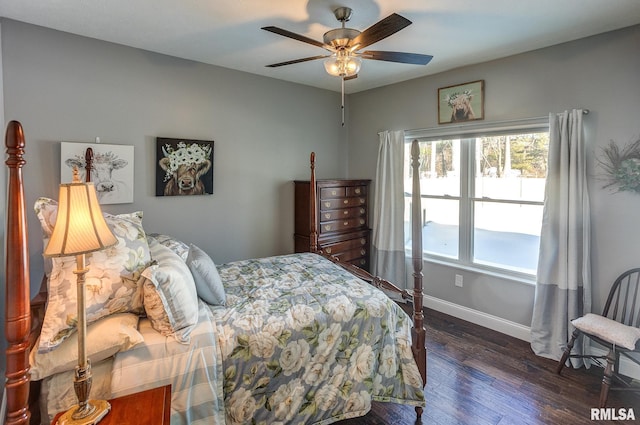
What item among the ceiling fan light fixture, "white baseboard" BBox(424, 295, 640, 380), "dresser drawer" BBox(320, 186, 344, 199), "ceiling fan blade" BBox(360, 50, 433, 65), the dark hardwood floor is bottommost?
the dark hardwood floor

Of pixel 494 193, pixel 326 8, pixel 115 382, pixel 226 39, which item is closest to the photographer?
pixel 115 382

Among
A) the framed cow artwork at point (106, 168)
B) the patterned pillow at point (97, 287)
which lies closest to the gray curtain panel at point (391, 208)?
the framed cow artwork at point (106, 168)

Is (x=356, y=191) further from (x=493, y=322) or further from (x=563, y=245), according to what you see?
(x=563, y=245)

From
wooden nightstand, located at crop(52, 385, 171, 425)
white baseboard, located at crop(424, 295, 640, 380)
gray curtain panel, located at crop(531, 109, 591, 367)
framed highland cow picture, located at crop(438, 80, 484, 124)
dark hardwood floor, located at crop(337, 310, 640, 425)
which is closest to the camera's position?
wooden nightstand, located at crop(52, 385, 171, 425)

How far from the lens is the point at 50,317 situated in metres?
1.45

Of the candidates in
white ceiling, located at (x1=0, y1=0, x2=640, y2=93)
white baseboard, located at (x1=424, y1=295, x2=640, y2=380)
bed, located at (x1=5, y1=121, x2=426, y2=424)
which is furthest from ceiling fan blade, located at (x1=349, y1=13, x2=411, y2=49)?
white baseboard, located at (x1=424, y1=295, x2=640, y2=380)

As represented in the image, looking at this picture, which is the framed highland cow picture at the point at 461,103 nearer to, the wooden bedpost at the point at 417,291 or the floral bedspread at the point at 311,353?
the wooden bedpost at the point at 417,291

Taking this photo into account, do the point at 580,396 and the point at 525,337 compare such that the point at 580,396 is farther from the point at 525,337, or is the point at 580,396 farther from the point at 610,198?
the point at 610,198

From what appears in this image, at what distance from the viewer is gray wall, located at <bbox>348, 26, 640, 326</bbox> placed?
253cm

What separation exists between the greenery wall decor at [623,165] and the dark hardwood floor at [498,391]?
148cm

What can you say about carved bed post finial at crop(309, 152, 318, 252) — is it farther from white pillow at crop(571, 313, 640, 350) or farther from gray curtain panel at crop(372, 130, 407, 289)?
white pillow at crop(571, 313, 640, 350)

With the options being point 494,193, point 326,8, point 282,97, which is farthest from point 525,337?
point 282,97

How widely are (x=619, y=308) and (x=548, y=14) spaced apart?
7.47 ft

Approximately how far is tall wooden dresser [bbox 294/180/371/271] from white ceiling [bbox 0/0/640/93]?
58.7 inches
